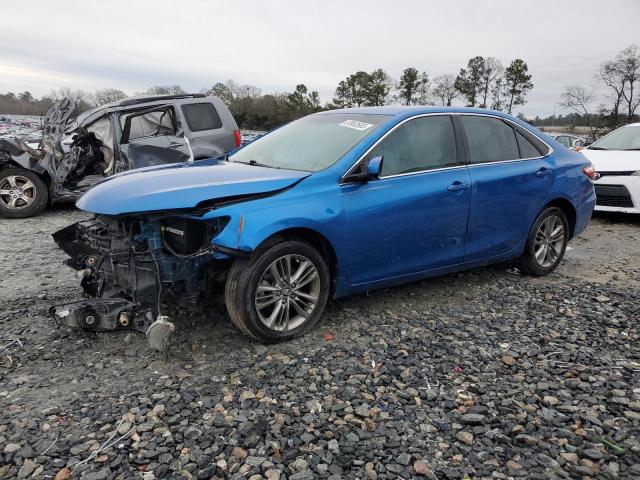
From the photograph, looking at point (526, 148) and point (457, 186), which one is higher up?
point (526, 148)

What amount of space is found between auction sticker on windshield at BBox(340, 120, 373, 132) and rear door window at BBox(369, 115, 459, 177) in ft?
0.71

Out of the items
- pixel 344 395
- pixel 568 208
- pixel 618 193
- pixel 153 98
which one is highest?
pixel 153 98

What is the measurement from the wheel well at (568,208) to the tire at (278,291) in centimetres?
283

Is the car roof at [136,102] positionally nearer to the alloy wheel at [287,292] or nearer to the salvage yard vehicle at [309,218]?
the salvage yard vehicle at [309,218]

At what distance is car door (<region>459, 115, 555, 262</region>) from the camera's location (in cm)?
450

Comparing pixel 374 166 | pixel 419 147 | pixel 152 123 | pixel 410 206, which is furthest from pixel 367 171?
pixel 152 123

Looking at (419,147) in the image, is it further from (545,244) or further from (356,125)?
(545,244)

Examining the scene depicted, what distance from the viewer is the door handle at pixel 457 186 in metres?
4.23

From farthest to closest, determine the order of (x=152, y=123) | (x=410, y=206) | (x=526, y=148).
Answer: (x=152, y=123)
(x=526, y=148)
(x=410, y=206)

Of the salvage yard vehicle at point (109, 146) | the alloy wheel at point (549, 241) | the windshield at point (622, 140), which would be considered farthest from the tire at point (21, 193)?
the windshield at point (622, 140)

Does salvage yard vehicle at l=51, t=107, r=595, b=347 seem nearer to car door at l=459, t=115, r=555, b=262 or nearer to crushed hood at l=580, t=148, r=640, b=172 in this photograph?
car door at l=459, t=115, r=555, b=262

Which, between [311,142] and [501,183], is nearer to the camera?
[311,142]

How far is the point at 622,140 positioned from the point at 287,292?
8.38 metres

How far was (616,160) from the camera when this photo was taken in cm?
846
